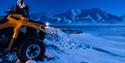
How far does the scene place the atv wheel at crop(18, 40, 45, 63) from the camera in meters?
3.25

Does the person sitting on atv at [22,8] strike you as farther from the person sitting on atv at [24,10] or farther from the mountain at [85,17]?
the mountain at [85,17]

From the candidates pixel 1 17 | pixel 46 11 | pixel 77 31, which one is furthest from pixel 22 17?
pixel 77 31

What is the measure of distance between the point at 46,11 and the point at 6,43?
630 millimetres

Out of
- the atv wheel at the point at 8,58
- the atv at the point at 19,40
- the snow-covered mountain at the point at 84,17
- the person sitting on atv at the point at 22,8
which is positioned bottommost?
the atv wheel at the point at 8,58

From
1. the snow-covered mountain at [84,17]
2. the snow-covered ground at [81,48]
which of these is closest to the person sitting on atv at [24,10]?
the snow-covered ground at [81,48]

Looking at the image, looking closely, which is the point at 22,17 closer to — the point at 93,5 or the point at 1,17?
the point at 1,17

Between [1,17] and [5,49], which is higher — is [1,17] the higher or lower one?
the higher one

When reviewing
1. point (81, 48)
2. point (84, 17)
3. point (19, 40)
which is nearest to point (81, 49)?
point (81, 48)

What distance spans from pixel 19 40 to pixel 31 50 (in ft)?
0.51

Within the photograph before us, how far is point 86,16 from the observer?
3.68m

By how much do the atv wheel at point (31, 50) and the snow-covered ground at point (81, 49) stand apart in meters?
0.11

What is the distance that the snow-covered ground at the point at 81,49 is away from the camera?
347 cm

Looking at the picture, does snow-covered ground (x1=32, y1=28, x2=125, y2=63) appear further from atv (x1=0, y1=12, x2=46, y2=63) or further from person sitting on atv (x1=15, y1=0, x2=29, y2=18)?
person sitting on atv (x1=15, y1=0, x2=29, y2=18)

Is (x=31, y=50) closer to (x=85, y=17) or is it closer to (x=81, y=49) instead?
(x=81, y=49)
